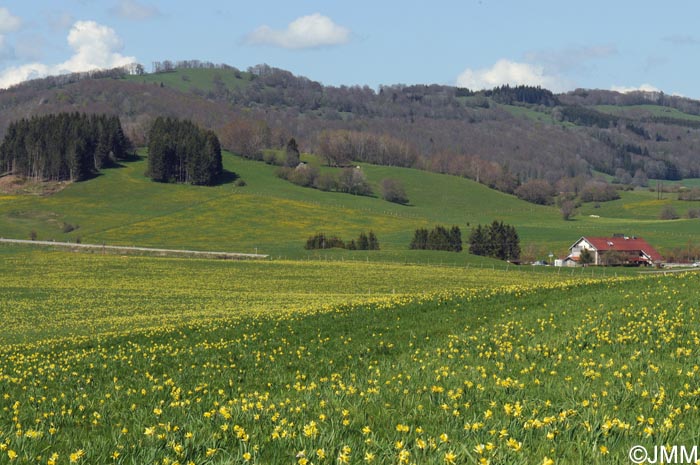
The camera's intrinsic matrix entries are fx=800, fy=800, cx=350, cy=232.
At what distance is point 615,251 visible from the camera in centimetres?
12719

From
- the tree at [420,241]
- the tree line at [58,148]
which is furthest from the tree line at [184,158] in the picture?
the tree at [420,241]

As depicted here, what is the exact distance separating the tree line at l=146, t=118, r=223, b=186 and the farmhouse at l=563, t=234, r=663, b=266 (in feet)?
291

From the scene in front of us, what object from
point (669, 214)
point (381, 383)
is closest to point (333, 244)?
point (381, 383)

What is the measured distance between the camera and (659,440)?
916cm

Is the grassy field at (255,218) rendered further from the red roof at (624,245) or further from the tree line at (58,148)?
the red roof at (624,245)

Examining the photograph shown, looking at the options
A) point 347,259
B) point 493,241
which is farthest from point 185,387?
point 493,241

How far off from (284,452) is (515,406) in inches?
142

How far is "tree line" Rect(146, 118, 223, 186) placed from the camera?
186 m

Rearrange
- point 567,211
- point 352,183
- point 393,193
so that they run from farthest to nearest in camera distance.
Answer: point 352,183, point 393,193, point 567,211

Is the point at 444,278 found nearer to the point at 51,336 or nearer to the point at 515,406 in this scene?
the point at 51,336

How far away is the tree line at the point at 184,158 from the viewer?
7333 inches
